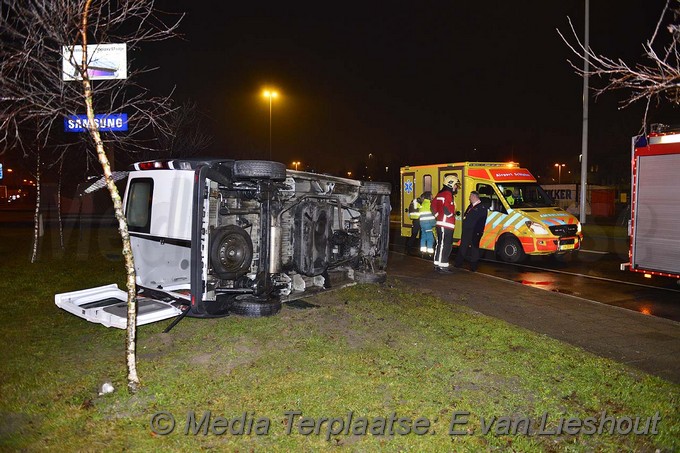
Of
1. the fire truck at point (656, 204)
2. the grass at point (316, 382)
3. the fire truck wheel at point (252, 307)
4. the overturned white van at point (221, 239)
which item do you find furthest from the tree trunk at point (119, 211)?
the fire truck at point (656, 204)

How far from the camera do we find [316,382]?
4562 mm

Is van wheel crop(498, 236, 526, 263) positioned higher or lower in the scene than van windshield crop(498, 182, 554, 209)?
lower

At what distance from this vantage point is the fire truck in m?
8.77

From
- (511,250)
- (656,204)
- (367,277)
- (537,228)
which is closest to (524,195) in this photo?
(537,228)

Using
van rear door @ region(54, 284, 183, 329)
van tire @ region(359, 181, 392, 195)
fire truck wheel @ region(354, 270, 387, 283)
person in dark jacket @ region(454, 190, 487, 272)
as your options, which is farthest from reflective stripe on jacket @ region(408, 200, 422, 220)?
van rear door @ region(54, 284, 183, 329)

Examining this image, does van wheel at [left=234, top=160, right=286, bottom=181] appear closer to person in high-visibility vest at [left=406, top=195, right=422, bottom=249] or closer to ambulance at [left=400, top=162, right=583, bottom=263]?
person in high-visibility vest at [left=406, top=195, right=422, bottom=249]

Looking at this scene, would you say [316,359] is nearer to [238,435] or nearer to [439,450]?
[238,435]

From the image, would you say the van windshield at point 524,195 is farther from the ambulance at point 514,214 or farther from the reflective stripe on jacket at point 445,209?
the reflective stripe on jacket at point 445,209

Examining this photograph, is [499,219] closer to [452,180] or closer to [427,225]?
[452,180]

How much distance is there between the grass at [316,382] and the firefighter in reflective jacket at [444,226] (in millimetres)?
4080

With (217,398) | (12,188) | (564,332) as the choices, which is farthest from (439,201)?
(12,188)

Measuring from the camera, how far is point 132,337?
444cm

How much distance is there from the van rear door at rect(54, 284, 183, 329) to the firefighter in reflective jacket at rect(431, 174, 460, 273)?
6.29 m

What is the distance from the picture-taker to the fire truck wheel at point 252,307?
6066 mm
